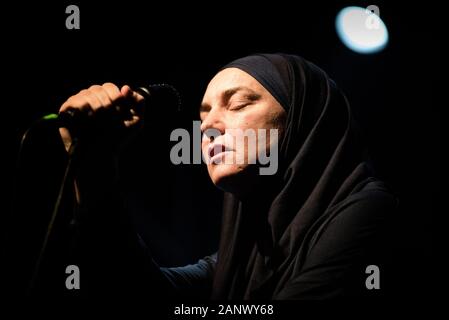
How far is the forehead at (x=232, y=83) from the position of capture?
67.0 inches

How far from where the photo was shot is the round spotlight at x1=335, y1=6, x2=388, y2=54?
96.5 inches

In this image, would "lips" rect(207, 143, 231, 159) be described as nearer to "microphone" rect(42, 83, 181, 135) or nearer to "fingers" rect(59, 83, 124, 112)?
"microphone" rect(42, 83, 181, 135)

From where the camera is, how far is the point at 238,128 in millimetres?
1596

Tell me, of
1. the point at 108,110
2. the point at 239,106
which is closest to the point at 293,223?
the point at 239,106

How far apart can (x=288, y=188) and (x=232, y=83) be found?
53 cm

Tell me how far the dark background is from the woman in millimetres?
495

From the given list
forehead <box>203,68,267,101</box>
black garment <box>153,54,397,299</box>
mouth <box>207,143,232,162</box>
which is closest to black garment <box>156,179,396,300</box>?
black garment <box>153,54,397,299</box>

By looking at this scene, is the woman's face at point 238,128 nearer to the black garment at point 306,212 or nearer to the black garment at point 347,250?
the black garment at point 306,212

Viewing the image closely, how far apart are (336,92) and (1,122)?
156cm

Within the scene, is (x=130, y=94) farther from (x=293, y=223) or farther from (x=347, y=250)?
(x=347, y=250)
